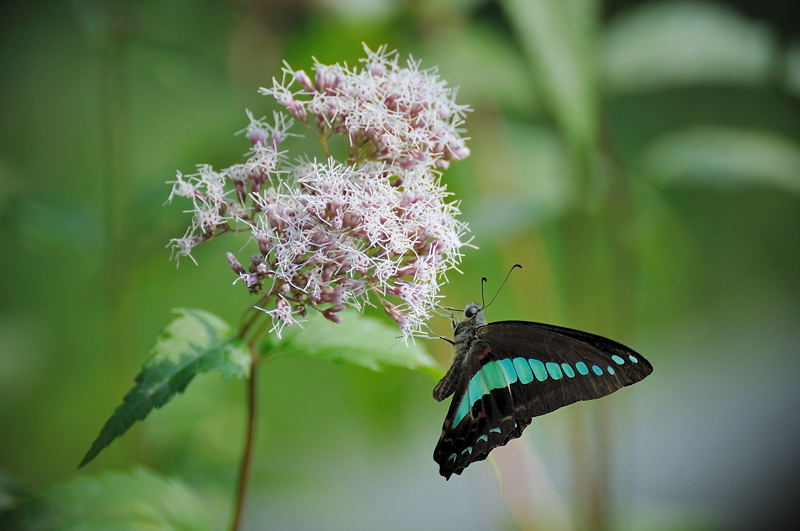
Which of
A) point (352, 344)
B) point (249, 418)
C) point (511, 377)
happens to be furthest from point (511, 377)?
point (249, 418)

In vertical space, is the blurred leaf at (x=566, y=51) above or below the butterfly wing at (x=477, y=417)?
above

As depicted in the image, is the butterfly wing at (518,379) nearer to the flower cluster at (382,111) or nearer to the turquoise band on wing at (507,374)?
the turquoise band on wing at (507,374)

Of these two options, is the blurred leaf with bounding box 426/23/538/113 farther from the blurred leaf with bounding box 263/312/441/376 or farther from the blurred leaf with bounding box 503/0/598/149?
the blurred leaf with bounding box 263/312/441/376

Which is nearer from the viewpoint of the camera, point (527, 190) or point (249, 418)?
point (249, 418)

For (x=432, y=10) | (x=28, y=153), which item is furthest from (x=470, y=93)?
(x=28, y=153)

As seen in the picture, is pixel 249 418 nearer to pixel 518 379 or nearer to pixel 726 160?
pixel 518 379

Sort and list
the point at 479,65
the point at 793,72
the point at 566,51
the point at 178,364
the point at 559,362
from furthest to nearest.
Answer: the point at 479,65 → the point at 793,72 → the point at 566,51 → the point at 559,362 → the point at 178,364

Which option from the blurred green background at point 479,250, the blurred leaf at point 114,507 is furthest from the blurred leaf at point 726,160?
the blurred leaf at point 114,507

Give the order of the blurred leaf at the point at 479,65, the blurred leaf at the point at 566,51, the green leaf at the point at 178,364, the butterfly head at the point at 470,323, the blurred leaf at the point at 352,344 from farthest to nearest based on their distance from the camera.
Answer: the blurred leaf at the point at 479,65
the blurred leaf at the point at 566,51
the butterfly head at the point at 470,323
the blurred leaf at the point at 352,344
the green leaf at the point at 178,364
